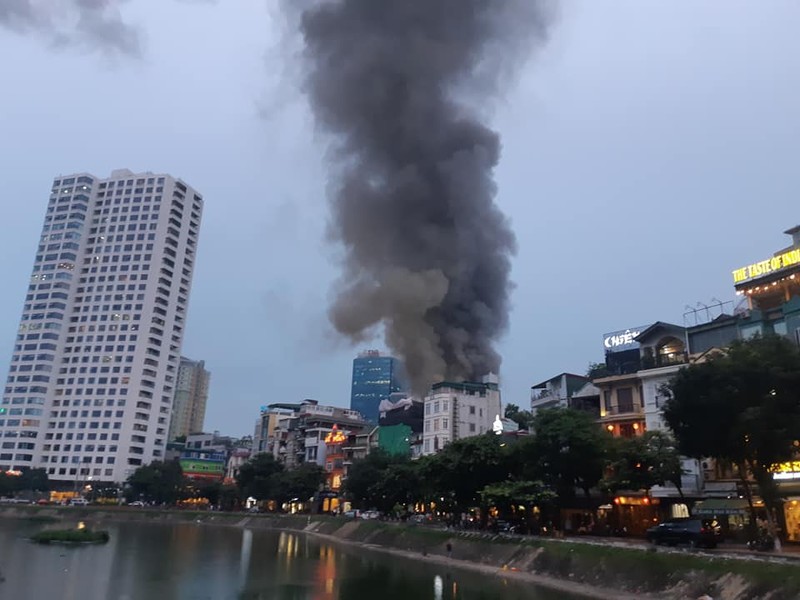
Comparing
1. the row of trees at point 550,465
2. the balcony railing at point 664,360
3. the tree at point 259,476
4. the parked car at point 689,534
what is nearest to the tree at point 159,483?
the tree at point 259,476

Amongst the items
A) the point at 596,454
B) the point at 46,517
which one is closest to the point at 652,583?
the point at 596,454

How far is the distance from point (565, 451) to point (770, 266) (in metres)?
27.0

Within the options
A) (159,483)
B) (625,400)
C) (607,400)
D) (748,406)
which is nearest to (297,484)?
(159,483)

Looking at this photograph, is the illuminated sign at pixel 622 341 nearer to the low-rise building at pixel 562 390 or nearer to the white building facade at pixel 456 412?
the low-rise building at pixel 562 390

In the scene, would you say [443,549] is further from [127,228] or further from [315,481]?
[127,228]

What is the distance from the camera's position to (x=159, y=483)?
144 m

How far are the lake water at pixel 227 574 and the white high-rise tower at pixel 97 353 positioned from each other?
10159 centimetres

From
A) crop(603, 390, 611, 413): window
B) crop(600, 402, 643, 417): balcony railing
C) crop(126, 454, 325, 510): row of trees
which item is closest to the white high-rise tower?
crop(126, 454, 325, 510): row of trees

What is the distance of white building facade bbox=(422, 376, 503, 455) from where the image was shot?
103 meters

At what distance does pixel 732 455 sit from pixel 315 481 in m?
89.6

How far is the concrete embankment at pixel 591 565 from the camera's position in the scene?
34.5 metres

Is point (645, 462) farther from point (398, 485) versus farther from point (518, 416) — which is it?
point (518, 416)

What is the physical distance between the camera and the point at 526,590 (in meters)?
44.8

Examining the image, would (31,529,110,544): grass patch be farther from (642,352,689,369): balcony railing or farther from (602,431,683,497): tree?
(642,352,689,369): balcony railing
